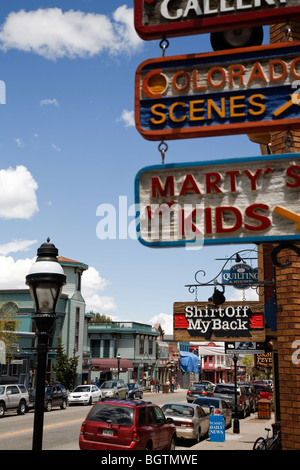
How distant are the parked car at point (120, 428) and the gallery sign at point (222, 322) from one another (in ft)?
7.98

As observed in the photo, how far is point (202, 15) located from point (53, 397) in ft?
107

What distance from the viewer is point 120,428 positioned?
1310 cm

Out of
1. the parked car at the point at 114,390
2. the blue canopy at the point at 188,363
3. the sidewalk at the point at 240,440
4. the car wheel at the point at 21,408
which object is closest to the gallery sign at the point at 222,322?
the sidewalk at the point at 240,440

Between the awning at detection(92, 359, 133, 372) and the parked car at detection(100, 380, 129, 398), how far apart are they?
49.5 feet

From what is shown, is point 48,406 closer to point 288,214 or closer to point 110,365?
point 110,365

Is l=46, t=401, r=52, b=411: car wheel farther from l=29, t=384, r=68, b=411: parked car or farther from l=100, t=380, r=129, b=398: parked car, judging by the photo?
l=100, t=380, r=129, b=398: parked car

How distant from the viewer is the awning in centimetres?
5766

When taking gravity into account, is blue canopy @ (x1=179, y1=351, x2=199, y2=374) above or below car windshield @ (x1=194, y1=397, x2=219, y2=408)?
above

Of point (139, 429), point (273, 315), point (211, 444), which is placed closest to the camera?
point (273, 315)

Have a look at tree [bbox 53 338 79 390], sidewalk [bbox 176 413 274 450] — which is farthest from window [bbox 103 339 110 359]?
sidewalk [bbox 176 413 274 450]

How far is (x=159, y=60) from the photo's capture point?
4055mm

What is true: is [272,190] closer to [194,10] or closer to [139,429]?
[194,10]
